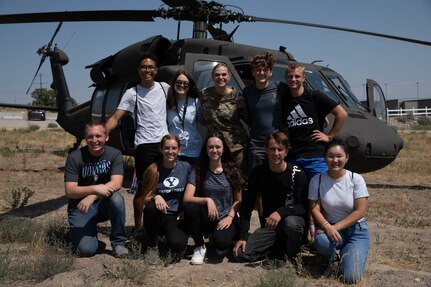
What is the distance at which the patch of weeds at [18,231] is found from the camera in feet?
14.5

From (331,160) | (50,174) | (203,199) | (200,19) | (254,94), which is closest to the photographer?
(331,160)

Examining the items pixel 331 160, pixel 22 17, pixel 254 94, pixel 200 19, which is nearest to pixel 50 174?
pixel 22 17

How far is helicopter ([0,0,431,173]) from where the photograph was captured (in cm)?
616

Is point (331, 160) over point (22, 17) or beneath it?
beneath

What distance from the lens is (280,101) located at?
4207 mm

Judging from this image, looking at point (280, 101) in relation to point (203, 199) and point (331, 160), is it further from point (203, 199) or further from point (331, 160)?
point (203, 199)

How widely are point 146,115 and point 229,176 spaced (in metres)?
1.04

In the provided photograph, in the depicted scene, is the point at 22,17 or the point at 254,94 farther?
the point at 22,17

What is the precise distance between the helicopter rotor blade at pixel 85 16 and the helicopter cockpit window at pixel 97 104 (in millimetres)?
1606

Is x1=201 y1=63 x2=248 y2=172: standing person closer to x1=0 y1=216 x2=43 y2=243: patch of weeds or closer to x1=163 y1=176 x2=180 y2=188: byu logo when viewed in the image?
x1=163 y1=176 x2=180 y2=188: byu logo

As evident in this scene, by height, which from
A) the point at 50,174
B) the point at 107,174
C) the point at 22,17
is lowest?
the point at 50,174

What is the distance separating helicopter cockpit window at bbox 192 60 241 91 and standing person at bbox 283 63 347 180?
211 cm

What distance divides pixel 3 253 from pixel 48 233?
669 mm

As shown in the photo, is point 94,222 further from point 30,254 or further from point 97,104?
point 97,104
